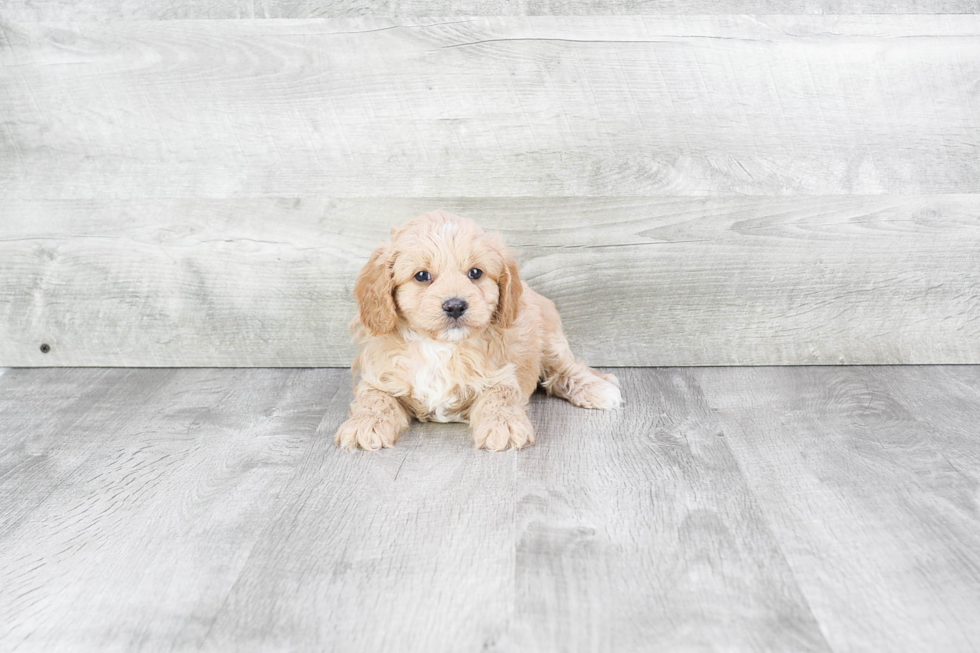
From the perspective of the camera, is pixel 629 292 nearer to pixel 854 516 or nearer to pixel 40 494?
pixel 854 516

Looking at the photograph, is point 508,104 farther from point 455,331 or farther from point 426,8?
point 455,331

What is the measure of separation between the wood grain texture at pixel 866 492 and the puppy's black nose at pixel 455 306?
2.43ft

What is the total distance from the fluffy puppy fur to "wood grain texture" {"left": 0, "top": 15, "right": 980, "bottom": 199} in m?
0.53

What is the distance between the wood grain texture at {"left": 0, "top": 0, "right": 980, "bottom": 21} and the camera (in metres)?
2.49

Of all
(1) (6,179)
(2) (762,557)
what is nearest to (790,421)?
(2) (762,557)

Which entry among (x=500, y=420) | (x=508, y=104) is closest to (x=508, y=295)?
(x=500, y=420)

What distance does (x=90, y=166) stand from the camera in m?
2.65

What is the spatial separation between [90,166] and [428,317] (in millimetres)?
1350

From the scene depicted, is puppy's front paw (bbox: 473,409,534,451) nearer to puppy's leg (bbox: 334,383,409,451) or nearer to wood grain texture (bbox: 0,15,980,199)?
puppy's leg (bbox: 334,383,409,451)

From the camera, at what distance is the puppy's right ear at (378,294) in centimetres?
206

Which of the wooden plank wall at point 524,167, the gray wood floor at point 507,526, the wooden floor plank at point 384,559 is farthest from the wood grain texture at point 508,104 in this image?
the wooden floor plank at point 384,559

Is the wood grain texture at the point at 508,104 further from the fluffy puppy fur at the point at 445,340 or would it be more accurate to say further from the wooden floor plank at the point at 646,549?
the wooden floor plank at the point at 646,549

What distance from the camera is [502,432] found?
→ 208 centimetres

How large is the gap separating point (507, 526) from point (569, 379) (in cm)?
78
